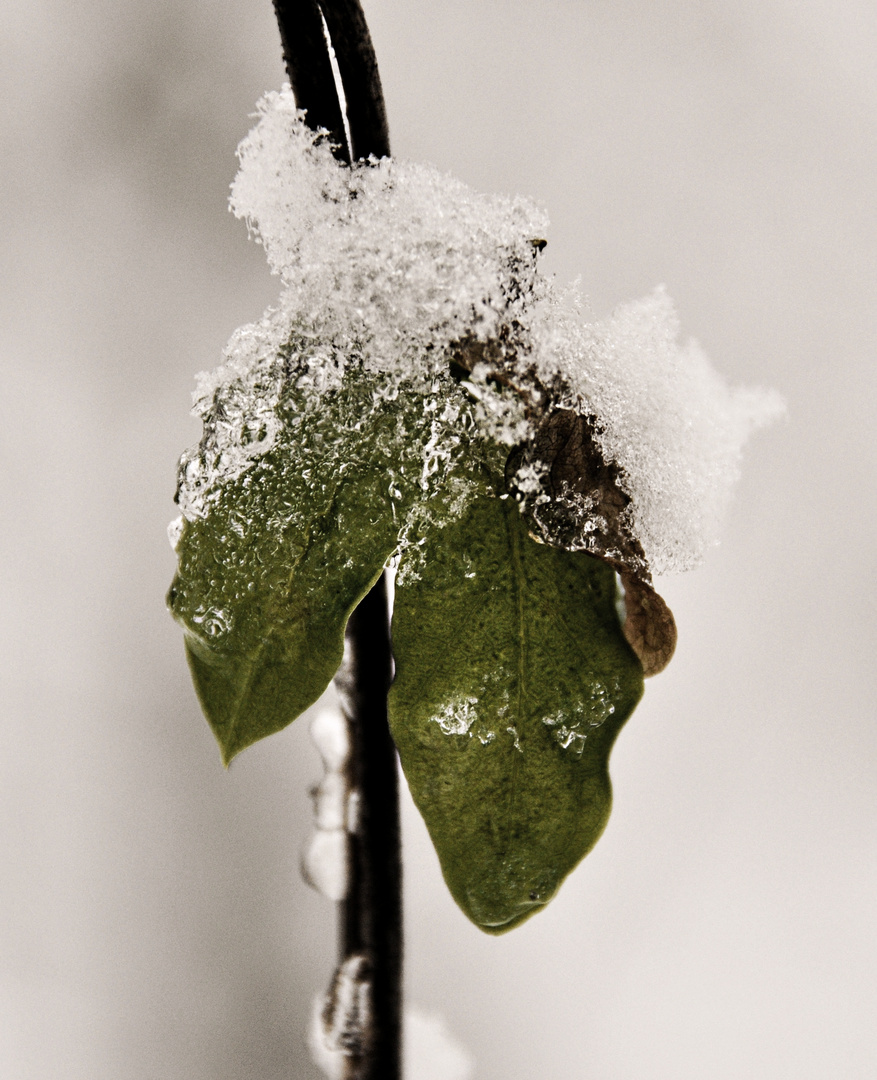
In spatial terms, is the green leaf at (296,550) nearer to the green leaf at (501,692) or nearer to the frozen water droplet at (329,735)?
the green leaf at (501,692)

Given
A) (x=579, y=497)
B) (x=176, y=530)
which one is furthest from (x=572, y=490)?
(x=176, y=530)

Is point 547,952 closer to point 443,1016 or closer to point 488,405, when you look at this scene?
point 443,1016

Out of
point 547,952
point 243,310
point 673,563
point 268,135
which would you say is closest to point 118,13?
point 243,310

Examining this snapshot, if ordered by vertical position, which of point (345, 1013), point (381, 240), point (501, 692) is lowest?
point (345, 1013)

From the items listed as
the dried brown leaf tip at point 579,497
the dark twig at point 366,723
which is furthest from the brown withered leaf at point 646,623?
the dark twig at point 366,723

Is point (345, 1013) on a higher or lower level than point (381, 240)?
lower

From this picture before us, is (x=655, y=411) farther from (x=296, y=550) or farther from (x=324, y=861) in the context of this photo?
(x=324, y=861)

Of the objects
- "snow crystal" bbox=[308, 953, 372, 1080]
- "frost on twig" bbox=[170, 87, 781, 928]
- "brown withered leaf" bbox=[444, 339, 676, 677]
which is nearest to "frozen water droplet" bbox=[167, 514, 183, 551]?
"frost on twig" bbox=[170, 87, 781, 928]

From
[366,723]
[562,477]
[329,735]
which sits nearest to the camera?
[562,477]
